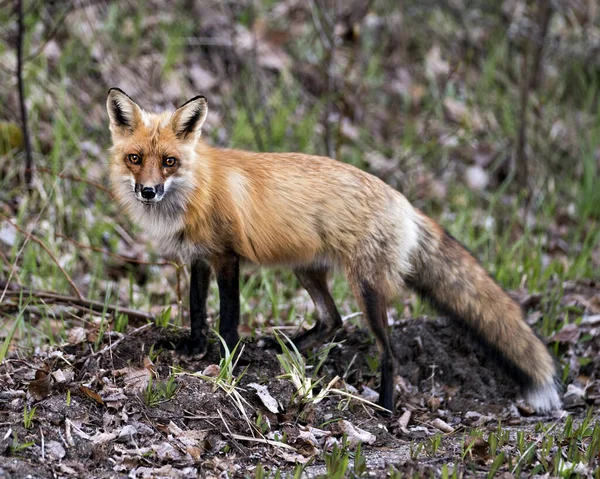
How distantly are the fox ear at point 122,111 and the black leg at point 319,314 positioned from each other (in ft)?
4.89

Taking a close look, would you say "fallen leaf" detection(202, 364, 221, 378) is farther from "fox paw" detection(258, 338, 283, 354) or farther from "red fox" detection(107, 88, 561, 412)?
"fox paw" detection(258, 338, 283, 354)

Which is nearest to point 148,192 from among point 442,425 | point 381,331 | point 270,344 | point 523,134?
point 270,344

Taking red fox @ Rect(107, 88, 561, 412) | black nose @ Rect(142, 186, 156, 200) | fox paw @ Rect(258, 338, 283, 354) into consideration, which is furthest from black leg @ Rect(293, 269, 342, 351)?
black nose @ Rect(142, 186, 156, 200)

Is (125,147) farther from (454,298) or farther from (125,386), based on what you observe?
(454,298)

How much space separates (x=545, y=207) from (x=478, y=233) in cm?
93

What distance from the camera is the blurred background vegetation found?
640 centimetres

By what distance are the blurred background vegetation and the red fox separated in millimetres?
933

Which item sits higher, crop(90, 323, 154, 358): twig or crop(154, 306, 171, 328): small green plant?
crop(154, 306, 171, 328): small green plant

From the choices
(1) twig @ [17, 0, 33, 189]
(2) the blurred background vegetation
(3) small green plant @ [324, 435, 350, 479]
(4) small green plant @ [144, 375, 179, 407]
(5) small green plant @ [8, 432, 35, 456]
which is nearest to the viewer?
(3) small green plant @ [324, 435, 350, 479]

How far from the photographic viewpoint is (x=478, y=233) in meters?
7.92

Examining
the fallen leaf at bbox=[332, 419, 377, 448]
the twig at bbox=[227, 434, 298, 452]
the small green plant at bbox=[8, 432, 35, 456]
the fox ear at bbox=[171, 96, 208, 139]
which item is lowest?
the fallen leaf at bbox=[332, 419, 377, 448]

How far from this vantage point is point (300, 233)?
447 cm

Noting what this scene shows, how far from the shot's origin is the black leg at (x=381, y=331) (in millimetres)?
4453

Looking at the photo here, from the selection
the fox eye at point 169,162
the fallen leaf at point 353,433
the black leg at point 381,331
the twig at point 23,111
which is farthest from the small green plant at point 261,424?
the twig at point 23,111
